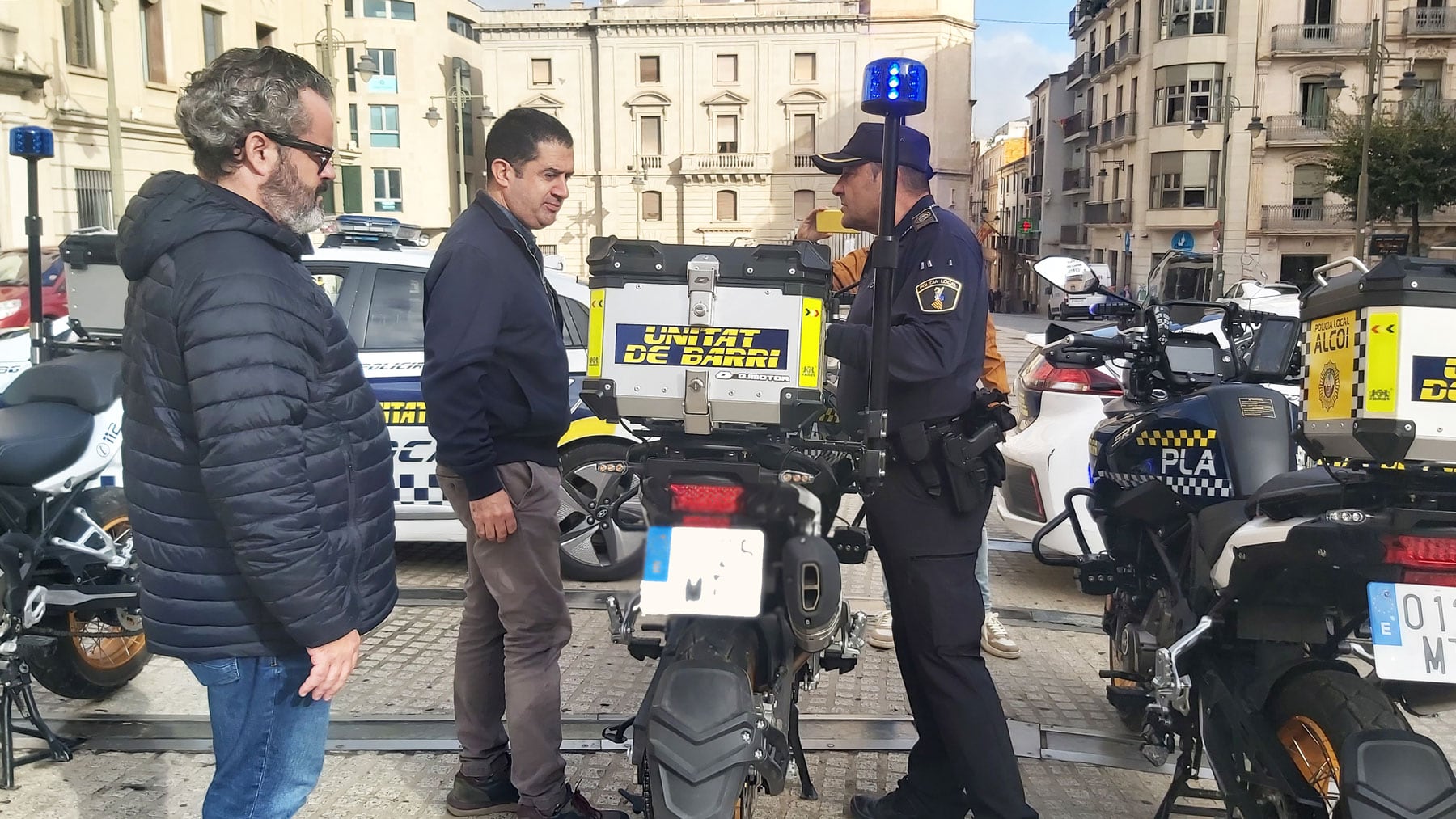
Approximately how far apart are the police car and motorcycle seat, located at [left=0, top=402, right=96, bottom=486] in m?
1.86

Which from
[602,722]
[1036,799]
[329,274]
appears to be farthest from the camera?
[329,274]

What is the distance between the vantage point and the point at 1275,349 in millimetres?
3633

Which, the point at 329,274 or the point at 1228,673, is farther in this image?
the point at 329,274

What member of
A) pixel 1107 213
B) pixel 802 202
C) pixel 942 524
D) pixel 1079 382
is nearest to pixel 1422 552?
pixel 942 524

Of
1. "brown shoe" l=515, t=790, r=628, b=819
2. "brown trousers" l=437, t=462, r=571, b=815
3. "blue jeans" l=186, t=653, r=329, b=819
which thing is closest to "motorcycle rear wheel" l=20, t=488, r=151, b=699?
"brown trousers" l=437, t=462, r=571, b=815

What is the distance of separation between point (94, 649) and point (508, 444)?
7.67ft

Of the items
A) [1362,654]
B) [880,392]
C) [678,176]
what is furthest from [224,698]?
[678,176]

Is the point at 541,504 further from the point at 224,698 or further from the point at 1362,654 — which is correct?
the point at 1362,654

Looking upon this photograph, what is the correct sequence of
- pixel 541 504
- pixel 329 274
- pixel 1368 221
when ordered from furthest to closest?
pixel 1368 221 → pixel 329 274 → pixel 541 504

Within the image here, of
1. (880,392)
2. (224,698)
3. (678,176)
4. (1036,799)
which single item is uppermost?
(678,176)

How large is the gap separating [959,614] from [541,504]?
131 cm

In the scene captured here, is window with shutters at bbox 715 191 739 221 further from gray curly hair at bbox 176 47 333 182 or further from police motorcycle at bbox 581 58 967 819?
gray curly hair at bbox 176 47 333 182

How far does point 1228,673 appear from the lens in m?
2.98

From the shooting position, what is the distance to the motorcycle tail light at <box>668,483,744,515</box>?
273cm
